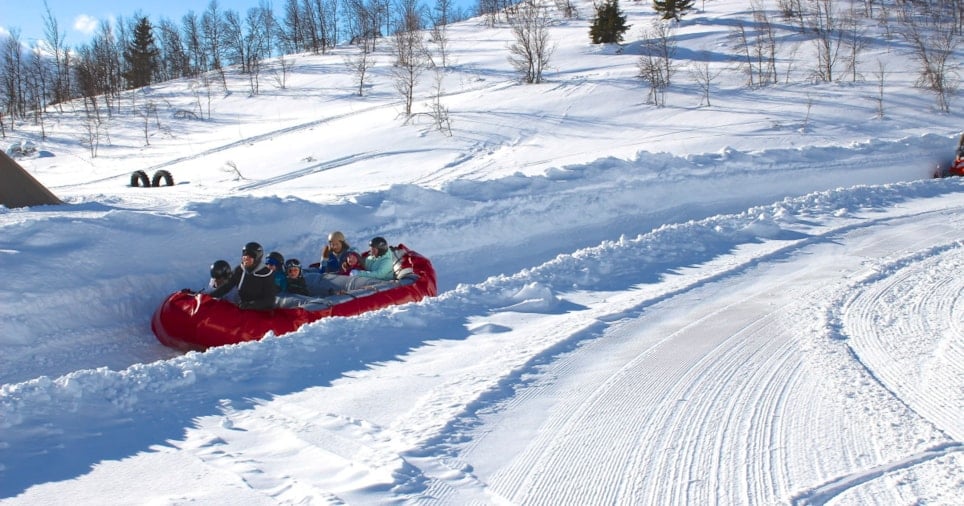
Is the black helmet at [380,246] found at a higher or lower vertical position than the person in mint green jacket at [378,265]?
higher

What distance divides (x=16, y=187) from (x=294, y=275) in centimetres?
539

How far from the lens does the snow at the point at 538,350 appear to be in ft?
12.3

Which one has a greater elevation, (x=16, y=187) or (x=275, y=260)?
(x=16, y=187)

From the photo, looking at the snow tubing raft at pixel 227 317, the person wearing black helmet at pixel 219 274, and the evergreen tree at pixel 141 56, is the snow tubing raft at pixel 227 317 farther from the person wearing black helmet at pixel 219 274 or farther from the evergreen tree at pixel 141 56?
the evergreen tree at pixel 141 56

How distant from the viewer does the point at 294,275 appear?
9164 mm

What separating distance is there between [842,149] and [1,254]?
675 inches

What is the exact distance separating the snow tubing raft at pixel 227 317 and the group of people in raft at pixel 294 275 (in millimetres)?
211

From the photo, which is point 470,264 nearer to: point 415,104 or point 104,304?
point 104,304

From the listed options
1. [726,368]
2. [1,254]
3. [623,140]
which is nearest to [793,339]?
[726,368]

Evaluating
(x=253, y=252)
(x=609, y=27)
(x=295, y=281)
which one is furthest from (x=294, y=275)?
(x=609, y=27)

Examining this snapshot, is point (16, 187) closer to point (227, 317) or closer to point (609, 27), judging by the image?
point (227, 317)

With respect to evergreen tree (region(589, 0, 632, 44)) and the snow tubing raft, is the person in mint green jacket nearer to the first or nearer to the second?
the snow tubing raft

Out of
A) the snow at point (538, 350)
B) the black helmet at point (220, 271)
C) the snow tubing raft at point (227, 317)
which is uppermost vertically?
the black helmet at point (220, 271)

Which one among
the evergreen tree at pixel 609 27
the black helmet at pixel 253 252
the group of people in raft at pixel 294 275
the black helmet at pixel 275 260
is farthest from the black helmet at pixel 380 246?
the evergreen tree at pixel 609 27
